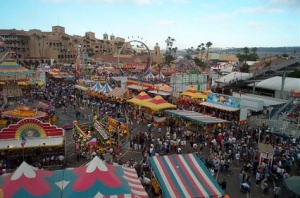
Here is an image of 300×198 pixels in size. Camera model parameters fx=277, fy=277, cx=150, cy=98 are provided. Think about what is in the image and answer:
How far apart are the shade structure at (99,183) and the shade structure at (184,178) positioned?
1.05m

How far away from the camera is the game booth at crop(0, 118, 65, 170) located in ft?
44.7

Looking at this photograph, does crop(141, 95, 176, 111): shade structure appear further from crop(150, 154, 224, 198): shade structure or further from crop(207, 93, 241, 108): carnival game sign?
crop(150, 154, 224, 198): shade structure

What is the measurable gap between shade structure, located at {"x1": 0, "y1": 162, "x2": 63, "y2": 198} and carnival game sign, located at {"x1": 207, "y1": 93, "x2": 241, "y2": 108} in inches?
689

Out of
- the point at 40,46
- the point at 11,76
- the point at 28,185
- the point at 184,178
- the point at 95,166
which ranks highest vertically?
the point at 40,46

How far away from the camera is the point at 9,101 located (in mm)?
28297

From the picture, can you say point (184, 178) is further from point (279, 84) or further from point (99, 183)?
point (279, 84)

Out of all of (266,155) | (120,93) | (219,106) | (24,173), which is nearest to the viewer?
(24,173)

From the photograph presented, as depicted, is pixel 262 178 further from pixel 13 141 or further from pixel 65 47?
pixel 65 47

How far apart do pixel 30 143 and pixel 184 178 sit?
8.08 meters

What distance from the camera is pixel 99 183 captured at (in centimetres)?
861

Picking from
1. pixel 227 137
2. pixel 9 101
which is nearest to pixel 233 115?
pixel 227 137

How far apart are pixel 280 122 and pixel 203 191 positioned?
13.1 meters

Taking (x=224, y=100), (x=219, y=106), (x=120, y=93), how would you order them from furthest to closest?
(x=120, y=93) < (x=224, y=100) < (x=219, y=106)

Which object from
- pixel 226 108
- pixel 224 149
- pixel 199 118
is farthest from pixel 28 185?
pixel 226 108
